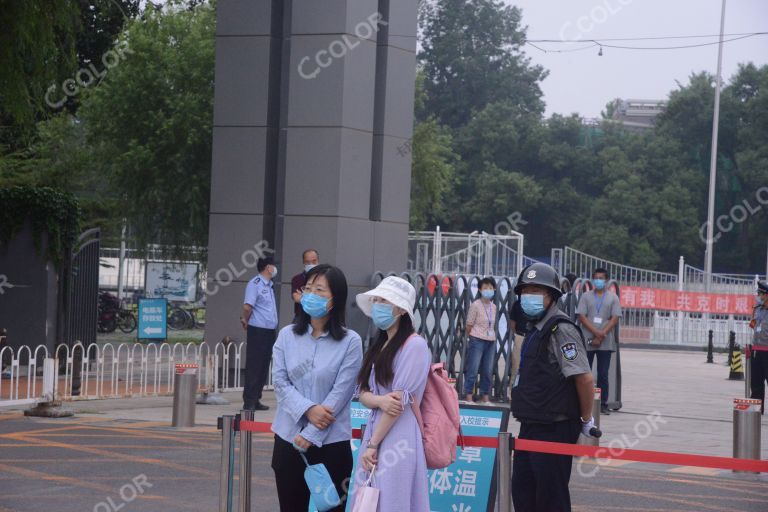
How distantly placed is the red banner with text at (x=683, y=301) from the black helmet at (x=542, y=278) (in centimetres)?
3038

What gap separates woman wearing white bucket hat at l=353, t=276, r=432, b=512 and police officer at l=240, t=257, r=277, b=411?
25.4ft

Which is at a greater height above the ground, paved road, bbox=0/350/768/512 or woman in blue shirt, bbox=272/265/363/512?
woman in blue shirt, bbox=272/265/363/512

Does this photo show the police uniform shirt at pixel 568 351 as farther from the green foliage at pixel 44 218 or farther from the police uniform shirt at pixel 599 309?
the green foliage at pixel 44 218

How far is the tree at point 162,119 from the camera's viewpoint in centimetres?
2267

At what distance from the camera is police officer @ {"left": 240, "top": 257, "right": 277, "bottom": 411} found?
43.6 ft

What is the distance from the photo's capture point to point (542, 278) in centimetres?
611

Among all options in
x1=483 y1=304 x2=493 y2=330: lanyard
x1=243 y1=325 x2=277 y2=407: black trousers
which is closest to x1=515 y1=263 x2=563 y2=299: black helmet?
x1=243 y1=325 x2=277 y2=407: black trousers

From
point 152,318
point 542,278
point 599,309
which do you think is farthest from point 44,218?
point 542,278

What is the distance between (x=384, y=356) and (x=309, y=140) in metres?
10.5

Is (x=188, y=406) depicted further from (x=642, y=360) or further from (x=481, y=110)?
(x=481, y=110)

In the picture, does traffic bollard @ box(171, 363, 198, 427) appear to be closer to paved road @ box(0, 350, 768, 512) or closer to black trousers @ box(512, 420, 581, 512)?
paved road @ box(0, 350, 768, 512)

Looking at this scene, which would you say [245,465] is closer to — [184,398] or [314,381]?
[314,381]

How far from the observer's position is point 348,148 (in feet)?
51.9

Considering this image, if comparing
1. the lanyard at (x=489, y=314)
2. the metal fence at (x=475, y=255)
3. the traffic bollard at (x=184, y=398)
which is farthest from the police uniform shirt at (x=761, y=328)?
the metal fence at (x=475, y=255)
